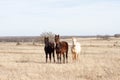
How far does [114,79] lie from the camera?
61.1 feet

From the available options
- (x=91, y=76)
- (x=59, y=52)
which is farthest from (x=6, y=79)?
(x=59, y=52)

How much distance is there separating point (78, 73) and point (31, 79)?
3.91 metres

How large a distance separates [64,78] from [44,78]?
40.9 inches

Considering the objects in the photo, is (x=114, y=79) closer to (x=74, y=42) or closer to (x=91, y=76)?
(x=91, y=76)

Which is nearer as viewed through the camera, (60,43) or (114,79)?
(114,79)

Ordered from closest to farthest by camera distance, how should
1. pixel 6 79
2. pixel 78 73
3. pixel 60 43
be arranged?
pixel 6 79 < pixel 78 73 < pixel 60 43

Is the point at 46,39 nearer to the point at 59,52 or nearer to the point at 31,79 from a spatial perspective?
the point at 59,52

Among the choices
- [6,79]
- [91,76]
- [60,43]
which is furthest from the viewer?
[60,43]

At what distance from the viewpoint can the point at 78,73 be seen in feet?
71.5

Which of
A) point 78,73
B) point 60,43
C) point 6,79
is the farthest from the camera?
point 60,43

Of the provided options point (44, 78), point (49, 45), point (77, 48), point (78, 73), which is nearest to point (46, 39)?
point (49, 45)

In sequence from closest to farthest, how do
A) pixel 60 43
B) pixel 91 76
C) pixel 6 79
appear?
pixel 6 79 < pixel 91 76 < pixel 60 43

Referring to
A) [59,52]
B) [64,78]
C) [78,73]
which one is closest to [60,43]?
[59,52]

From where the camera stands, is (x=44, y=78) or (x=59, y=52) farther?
(x=59, y=52)
